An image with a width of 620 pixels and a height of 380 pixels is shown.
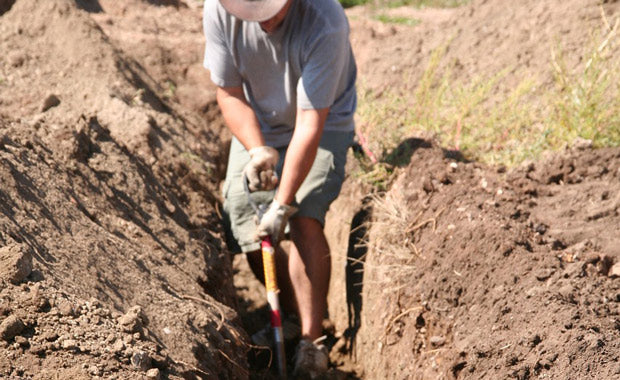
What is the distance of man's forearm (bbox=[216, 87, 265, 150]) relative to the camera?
4.00 m

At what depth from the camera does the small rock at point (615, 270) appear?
3.26 meters

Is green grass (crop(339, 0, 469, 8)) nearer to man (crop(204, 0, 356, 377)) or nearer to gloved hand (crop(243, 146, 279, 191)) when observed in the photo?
man (crop(204, 0, 356, 377))

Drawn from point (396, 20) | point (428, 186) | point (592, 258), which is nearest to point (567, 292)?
point (592, 258)

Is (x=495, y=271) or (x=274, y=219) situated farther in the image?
(x=274, y=219)

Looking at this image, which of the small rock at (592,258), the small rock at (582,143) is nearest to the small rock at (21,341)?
the small rock at (592,258)

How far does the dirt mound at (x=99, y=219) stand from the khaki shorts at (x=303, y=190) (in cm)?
17

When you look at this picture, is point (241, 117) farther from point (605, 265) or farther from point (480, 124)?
point (605, 265)

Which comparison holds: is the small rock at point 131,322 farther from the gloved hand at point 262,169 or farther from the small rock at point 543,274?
the small rock at point 543,274

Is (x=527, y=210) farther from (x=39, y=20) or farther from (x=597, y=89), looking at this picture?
(x=39, y=20)

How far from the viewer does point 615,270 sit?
10.8 ft

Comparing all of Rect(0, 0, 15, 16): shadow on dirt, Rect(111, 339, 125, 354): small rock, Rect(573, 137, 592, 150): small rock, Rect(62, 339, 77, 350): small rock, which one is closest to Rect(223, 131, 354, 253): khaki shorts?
Rect(573, 137, 592, 150): small rock

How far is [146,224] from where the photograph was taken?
12.9 feet

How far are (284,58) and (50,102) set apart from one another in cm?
169

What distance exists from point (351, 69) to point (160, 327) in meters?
2.05
